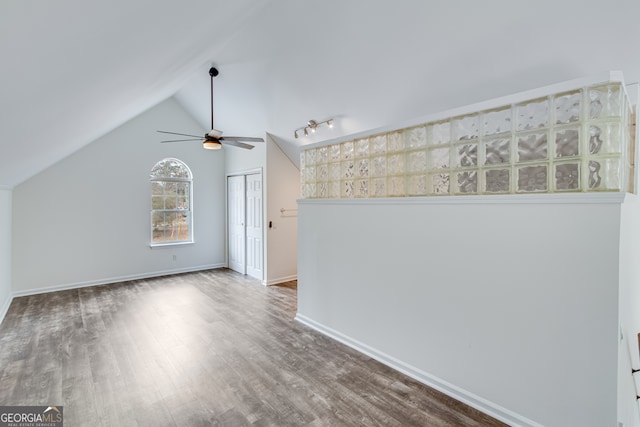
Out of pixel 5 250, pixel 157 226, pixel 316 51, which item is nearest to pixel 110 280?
pixel 157 226

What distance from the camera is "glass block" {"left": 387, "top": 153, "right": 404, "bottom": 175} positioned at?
107 inches

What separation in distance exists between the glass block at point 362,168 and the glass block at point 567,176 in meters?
1.53

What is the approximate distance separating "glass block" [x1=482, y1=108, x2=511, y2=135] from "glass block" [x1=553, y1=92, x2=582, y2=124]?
10.4 inches

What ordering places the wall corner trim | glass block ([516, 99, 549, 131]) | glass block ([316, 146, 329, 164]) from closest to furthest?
the wall corner trim
glass block ([516, 99, 549, 131])
glass block ([316, 146, 329, 164])

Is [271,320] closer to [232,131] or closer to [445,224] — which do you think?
[445,224]

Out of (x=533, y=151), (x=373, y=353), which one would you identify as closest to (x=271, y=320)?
(x=373, y=353)

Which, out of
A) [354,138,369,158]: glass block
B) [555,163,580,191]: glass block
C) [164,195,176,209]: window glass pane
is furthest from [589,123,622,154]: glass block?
[164,195,176,209]: window glass pane

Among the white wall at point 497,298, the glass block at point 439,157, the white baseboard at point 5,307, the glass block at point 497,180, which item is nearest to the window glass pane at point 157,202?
the white baseboard at point 5,307

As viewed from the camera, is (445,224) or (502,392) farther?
(445,224)

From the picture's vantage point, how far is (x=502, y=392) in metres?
2.10

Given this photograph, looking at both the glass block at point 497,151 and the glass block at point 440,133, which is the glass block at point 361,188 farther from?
the glass block at point 497,151

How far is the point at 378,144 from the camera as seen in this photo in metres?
2.90

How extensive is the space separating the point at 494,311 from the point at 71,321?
475 cm

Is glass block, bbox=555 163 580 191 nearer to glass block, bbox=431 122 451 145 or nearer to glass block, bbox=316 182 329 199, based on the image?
glass block, bbox=431 122 451 145
